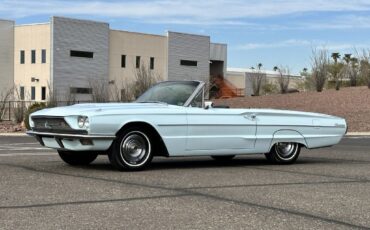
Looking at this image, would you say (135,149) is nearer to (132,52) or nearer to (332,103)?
(332,103)

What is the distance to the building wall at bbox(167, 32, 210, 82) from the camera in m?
69.6

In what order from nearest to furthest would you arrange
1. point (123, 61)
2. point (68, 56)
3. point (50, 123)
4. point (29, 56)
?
point (50, 123)
point (68, 56)
point (29, 56)
point (123, 61)

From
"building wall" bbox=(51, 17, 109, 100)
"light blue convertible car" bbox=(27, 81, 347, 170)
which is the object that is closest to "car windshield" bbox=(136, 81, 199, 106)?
"light blue convertible car" bbox=(27, 81, 347, 170)

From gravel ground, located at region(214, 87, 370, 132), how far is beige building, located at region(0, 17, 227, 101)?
18.0 m

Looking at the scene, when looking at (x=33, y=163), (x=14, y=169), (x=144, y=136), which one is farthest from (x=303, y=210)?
(x=33, y=163)

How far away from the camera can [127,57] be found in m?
65.3

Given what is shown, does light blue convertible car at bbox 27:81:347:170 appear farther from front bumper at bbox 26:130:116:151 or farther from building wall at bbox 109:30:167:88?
building wall at bbox 109:30:167:88

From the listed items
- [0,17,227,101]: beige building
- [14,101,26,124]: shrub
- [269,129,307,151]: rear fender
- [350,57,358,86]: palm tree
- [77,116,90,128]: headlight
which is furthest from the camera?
[0,17,227,101]: beige building

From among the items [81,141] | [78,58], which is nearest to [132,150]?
[81,141]

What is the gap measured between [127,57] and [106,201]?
58243mm

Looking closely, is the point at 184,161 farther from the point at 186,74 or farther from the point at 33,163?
the point at 186,74

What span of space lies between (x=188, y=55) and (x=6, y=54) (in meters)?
20.8

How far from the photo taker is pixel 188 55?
2815 inches

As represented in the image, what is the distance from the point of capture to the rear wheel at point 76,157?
37.9 ft
